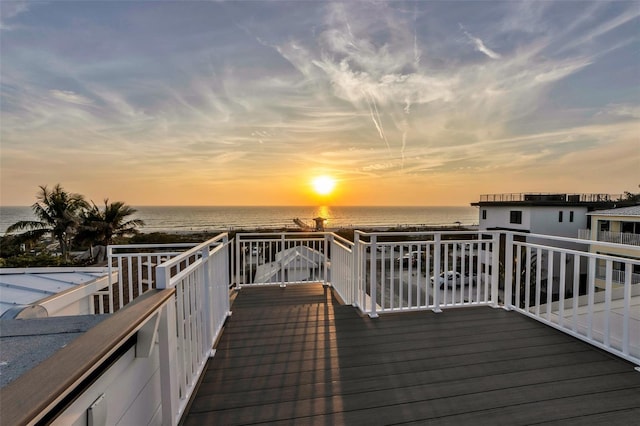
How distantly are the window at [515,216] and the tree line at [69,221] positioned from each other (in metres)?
23.6

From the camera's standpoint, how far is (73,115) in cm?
762

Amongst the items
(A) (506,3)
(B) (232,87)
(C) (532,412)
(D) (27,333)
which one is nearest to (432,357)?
(C) (532,412)

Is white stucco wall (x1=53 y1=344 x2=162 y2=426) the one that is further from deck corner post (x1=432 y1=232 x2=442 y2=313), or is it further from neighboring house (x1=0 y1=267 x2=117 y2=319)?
deck corner post (x1=432 y1=232 x2=442 y2=313)

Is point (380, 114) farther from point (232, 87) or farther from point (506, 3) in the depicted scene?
point (232, 87)

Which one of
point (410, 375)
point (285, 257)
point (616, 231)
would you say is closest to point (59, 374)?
point (410, 375)

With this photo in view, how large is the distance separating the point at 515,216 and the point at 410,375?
65.7ft

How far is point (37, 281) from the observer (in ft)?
11.6

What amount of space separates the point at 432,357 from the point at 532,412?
2.52ft

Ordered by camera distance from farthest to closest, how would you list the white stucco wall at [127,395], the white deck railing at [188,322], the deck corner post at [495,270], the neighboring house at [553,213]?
the neighboring house at [553,213] → the deck corner post at [495,270] → the white deck railing at [188,322] → the white stucco wall at [127,395]

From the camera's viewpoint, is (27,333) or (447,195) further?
(447,195)

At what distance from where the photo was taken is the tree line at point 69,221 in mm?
15250

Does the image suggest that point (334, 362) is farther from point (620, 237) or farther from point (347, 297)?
point (620, 237)

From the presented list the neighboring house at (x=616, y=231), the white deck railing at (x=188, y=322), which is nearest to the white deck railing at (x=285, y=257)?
the white deck railing at (x=188, y=322)

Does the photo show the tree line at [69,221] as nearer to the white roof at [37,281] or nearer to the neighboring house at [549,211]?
the white roof at [37,281]
